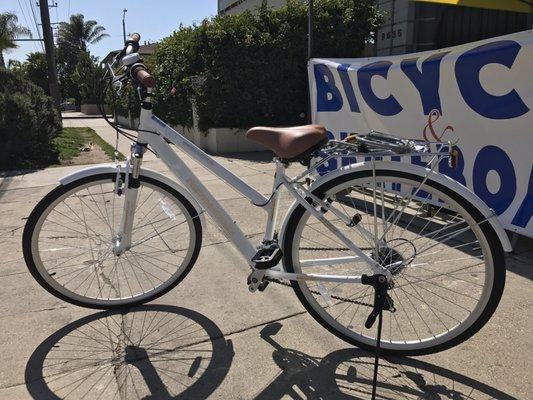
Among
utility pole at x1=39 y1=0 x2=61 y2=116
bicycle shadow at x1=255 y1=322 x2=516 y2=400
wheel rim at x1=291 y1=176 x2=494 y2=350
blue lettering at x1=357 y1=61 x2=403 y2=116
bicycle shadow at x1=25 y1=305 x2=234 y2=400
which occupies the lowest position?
bicycle shadow at x1=255 y1=322 x2=516 y2=400

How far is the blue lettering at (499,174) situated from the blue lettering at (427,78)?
0.61m

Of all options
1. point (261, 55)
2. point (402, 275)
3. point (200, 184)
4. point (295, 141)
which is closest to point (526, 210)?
point (402, 275)

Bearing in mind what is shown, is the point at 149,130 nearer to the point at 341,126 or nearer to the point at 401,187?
the point at 401,187

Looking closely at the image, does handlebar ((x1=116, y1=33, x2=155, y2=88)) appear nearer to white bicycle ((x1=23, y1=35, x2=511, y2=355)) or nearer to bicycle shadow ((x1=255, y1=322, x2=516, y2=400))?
white bicycle ((x1=23, y1=35, x2=511, y2=355))

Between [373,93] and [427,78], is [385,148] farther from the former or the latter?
[373,93]

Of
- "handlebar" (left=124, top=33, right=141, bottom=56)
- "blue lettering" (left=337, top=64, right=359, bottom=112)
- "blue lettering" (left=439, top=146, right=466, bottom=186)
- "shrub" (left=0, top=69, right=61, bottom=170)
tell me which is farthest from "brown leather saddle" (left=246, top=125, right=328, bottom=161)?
"shrub" (left=0, top=69, right=61, bottom=170)

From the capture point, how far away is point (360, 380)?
2266 mm

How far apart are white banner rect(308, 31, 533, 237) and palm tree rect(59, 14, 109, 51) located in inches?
2072

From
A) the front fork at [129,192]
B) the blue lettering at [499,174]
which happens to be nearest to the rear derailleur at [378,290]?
the front fork at [129,192]

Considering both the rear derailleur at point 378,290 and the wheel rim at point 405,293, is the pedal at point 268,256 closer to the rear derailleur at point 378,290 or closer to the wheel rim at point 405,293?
the wheel rim at point 405,293

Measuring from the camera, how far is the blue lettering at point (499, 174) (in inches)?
147

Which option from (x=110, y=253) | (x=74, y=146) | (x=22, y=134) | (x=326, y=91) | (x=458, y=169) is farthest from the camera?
(x=74, y=146)

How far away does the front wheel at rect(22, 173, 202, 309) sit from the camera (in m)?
2.66

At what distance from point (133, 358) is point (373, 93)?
3.57m
